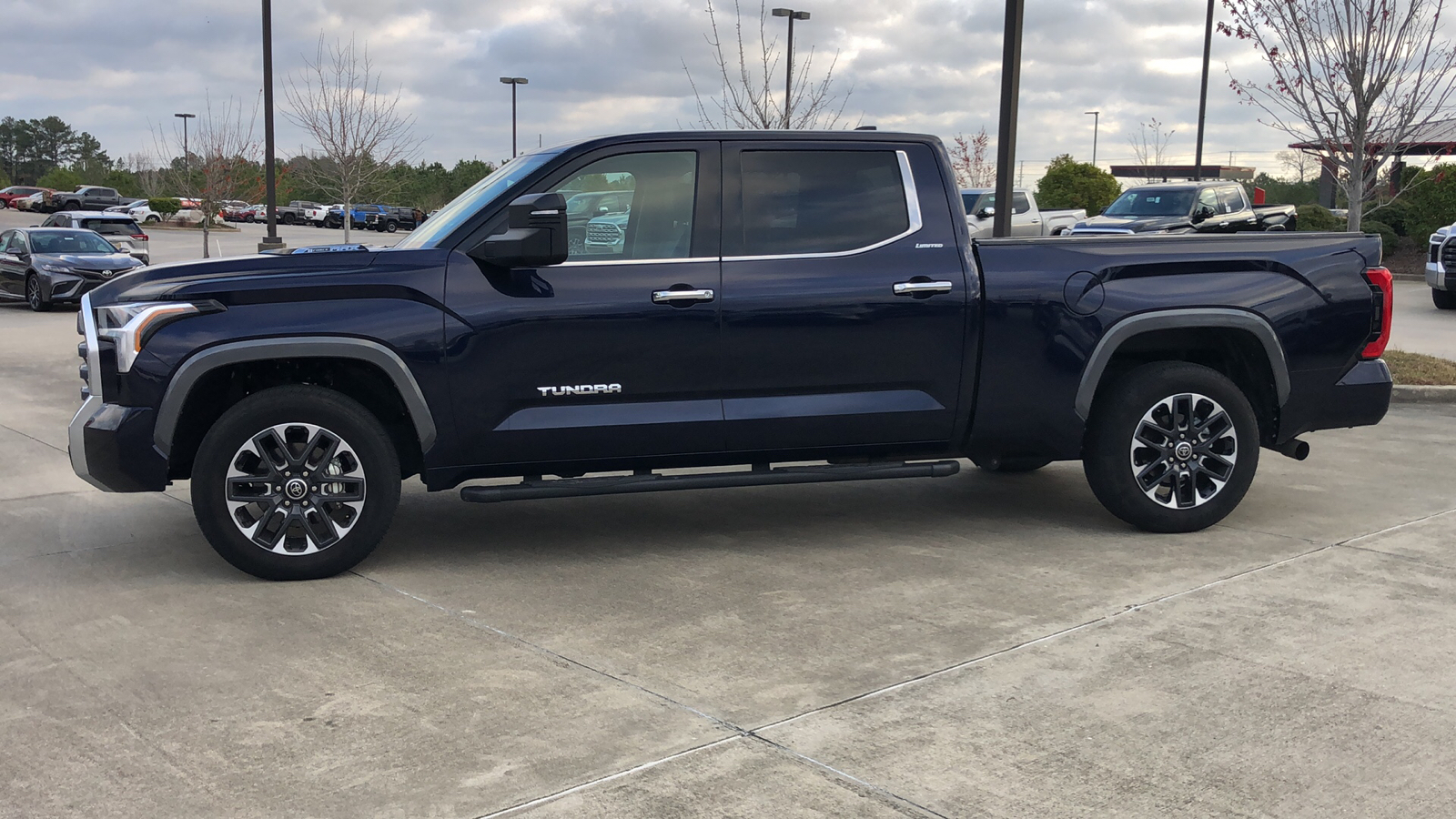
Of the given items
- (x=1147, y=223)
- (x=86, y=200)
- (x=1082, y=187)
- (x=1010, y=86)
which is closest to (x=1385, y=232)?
(x=1147, y=223)

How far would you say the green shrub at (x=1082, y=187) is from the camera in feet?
134

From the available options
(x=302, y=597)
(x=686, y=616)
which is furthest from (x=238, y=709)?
(x=686, y=616)

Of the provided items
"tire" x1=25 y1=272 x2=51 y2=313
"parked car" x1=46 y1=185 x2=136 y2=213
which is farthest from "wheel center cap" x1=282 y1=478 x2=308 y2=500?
"parked car" x1=46 y1=185 x2=136 y2=213

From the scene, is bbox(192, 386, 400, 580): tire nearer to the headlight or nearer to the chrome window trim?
the headlight

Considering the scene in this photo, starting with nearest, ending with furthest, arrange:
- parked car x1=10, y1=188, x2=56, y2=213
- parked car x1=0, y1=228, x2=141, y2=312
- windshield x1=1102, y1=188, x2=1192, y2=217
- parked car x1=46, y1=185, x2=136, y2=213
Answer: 1. parked car x1=0, y1=228, x2=141, y2=312
2. windshield x1=1102, y1=188, x2=1192, y2=217
3. parked car x1=46, y1=185, x2=136, y2=213
4. parked car x1=10, y1=188, x2=56, y2=213

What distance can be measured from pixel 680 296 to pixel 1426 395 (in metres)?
8.40

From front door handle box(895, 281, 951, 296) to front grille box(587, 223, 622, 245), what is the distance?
1329 mm

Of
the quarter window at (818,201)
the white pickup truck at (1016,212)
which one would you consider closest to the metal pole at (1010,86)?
the quarter window at (818,201)

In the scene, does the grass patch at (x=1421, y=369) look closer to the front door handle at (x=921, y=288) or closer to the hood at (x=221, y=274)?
the front door handle at (x=921, y=288)

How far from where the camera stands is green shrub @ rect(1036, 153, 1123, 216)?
1612 inches

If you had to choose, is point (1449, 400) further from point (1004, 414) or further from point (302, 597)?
point (302, 597)

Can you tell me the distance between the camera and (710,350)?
19.0 ft

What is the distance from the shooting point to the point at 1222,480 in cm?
637

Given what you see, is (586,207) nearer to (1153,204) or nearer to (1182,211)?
(1182,211)
